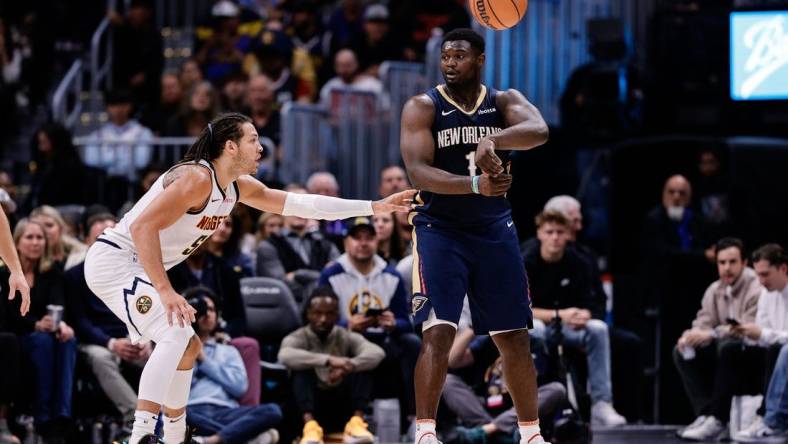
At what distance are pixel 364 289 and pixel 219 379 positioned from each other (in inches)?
56.1

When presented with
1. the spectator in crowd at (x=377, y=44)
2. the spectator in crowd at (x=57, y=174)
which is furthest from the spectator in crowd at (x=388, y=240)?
the spectator in crowd at (x=377, y=44)

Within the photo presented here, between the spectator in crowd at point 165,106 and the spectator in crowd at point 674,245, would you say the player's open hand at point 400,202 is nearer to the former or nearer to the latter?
the spectator in crowd at point 674,245

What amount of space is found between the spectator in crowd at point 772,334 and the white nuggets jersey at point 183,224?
14.4 feet

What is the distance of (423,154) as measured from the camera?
24.4 ft

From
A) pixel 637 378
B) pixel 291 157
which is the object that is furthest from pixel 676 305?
pixel 291 157

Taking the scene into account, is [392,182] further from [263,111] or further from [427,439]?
[427,439]

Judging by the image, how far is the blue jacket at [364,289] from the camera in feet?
34.6

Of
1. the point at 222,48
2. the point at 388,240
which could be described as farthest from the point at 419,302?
the point at 222,48

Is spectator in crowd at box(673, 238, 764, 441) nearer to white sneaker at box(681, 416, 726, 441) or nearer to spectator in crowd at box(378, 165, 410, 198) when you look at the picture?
white sneaker at box(681, 416, 726, 441)

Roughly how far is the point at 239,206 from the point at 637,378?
351cm

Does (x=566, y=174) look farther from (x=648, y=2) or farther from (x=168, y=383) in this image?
(x=168, y=383)

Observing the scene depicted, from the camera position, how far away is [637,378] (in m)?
11.0

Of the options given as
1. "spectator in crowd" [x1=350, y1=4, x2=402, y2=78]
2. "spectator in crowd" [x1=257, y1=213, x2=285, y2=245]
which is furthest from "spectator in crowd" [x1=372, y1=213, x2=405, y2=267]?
"spectator in crowd" [x1=350, y1=4, x2=402, y2=78]

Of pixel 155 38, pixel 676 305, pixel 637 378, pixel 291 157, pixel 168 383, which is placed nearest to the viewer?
pixel 168 383
